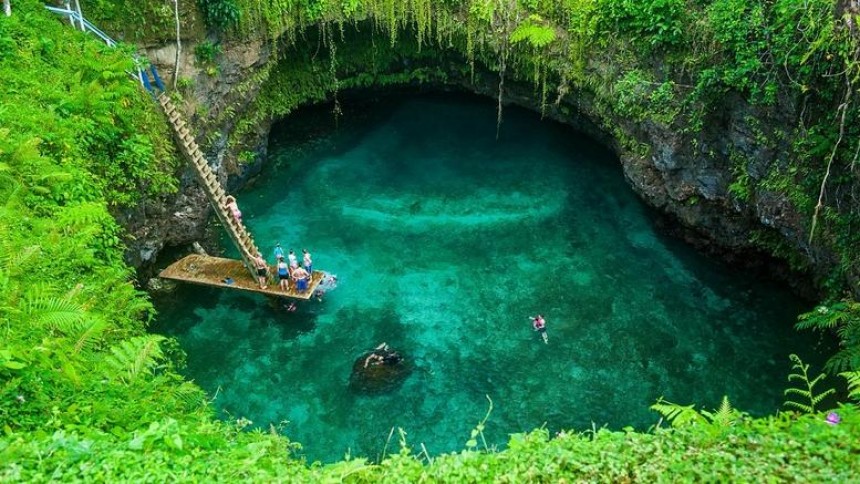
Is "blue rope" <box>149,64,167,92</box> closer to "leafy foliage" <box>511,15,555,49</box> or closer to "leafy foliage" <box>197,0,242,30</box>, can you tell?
"leafy foliage" <box>197,0,242,30</box>

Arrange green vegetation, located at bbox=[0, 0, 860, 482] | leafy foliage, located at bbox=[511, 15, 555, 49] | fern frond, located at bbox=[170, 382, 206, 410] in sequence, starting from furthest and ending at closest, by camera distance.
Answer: leafy foliage, located at bbox=[511, 15, 555, 49] < fern frond, located at bbox=[170, 382, 206, 410] < green vegetation, located at bbox=[0, 0, 860, 482]

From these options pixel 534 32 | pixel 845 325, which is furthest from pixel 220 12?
pixel 845 325

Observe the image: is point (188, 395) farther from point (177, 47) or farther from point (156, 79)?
point (177, 47)

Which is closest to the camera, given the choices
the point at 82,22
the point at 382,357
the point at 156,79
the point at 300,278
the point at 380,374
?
the point at 380,374

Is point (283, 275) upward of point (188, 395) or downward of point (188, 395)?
downward

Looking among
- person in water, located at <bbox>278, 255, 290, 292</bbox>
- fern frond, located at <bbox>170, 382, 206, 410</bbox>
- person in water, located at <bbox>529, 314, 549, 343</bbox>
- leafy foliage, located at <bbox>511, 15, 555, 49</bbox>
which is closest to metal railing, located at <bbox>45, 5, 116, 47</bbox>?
person in water, located at <bbox>278, 255, 290, 292</bbox>

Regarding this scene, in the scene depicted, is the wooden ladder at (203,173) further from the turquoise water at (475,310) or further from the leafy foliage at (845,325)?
the leafy foliage at (845,325)

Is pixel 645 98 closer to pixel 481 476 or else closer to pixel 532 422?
pixel 532 422

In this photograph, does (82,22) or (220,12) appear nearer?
(82,22)
